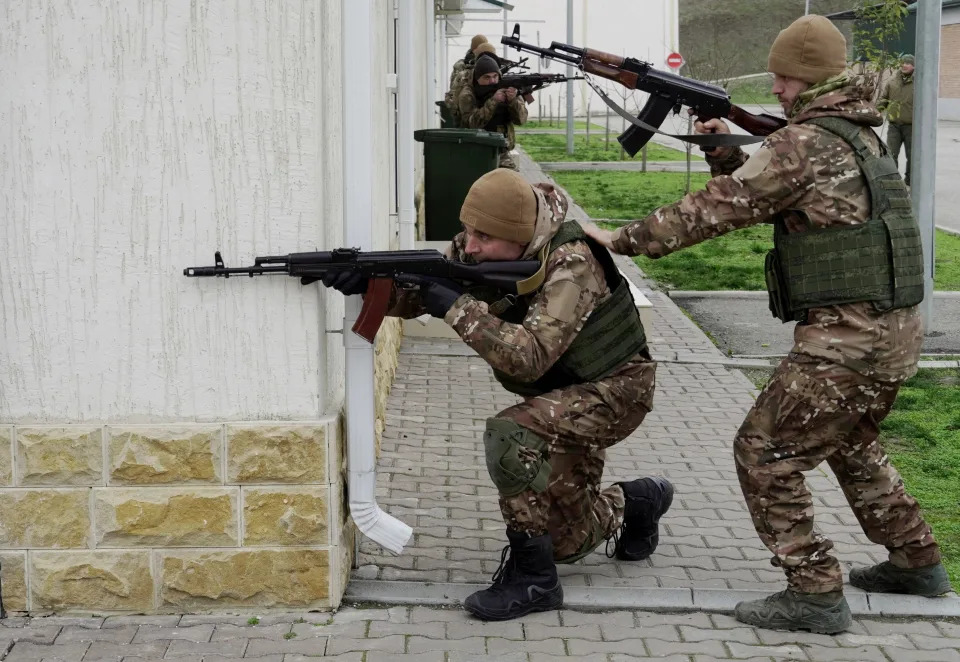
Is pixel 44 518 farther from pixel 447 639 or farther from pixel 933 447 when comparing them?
pixel 933 447

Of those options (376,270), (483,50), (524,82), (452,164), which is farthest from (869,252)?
(483,50)

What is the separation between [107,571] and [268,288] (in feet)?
3.57

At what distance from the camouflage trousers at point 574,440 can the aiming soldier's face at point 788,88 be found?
1022 millimetres

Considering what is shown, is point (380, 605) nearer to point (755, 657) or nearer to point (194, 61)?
point (755, 657)

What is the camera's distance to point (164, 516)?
419 cm

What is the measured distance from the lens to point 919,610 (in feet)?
14.5

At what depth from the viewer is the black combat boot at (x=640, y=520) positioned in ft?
15.8

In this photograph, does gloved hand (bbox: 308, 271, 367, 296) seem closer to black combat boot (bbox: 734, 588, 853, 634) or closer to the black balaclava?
black combat boot (bbox: 734, 588, 853, 634)

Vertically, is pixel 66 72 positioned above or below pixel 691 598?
above

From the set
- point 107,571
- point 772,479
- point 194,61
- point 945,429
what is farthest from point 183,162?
point 945,429

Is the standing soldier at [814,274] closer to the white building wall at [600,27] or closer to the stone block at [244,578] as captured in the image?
the stone block at [244,578]

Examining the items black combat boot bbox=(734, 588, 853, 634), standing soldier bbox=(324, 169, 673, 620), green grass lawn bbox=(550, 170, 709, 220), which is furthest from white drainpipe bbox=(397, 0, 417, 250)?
green grass lawn bbox=(550, 170, 709, 220)

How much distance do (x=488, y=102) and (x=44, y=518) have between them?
961 cm

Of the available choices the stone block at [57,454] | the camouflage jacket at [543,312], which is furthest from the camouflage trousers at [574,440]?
the stone block at [57,454]
